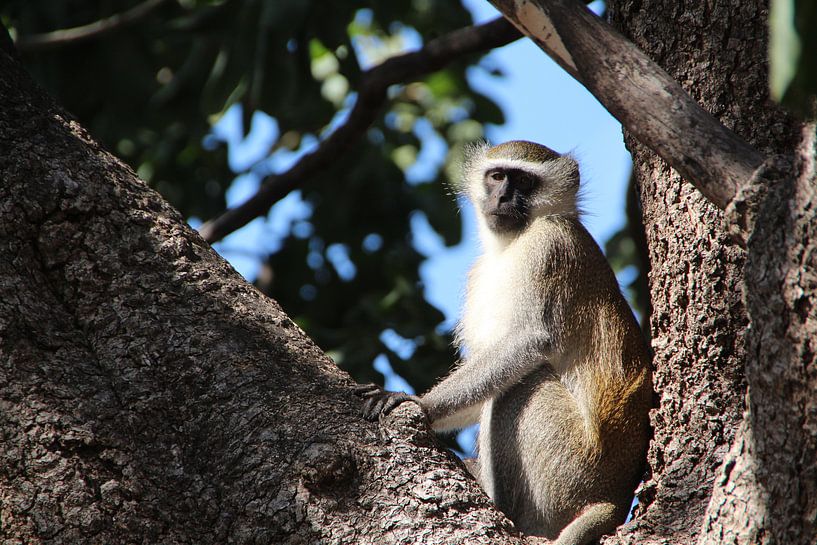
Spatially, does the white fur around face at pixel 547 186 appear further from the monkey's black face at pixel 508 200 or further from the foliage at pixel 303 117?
the foliage at pixel 303 117

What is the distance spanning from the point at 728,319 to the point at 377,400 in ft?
4.24

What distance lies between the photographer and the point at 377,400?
329 centimetres

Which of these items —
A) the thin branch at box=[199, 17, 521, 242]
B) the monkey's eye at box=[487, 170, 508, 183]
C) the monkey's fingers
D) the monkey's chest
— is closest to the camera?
the monkey's fingers

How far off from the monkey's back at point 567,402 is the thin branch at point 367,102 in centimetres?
169

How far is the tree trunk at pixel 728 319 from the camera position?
2.15 m

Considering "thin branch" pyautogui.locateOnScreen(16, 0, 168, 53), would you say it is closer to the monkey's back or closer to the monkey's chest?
the monkey's chest

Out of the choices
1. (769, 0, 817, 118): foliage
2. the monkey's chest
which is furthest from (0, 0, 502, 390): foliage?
(769, 0, 817, 118): foliage

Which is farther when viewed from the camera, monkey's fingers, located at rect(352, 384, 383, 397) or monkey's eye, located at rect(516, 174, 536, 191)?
monkey's eye, located at rect(516, 174, 536, 191)

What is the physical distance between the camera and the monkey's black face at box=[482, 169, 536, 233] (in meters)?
5.34

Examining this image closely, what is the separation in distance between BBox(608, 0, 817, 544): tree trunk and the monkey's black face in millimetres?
1504

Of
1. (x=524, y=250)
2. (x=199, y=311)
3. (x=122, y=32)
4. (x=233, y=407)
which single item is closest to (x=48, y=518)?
(x=233, y=407)

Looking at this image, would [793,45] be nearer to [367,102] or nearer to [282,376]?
[282,376]

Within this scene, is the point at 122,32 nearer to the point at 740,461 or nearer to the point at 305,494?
the point at 305,494

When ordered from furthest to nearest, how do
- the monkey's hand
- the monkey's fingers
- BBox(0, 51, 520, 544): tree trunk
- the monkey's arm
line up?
the monkey's arm
the monkey's fingers
the monkey's hand
BBox(0, 51, 520, 544): tree trunk
